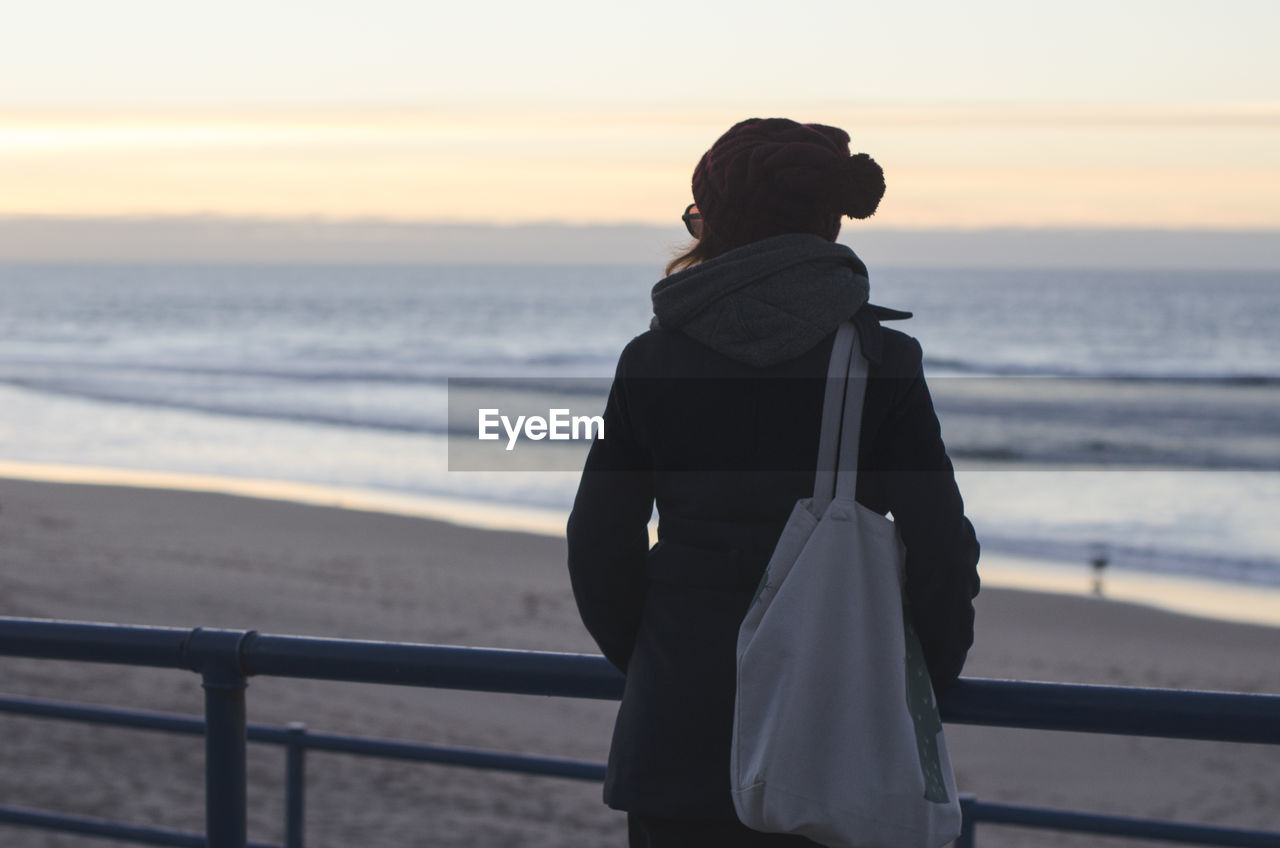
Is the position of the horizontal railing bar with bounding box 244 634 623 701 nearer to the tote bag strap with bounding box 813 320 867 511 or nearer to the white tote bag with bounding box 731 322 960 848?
the white tote bag with bounding box 731 322 960 848

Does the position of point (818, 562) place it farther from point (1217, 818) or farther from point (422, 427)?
point (422, 427)

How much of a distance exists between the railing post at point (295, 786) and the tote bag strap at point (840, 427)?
1.47 meters

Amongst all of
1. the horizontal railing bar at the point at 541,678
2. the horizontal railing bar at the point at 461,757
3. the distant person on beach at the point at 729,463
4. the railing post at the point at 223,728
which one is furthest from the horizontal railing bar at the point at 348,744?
the distant person on beach at the point at 729,463

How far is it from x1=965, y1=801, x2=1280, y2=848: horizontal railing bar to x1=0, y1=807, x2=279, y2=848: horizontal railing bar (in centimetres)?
139

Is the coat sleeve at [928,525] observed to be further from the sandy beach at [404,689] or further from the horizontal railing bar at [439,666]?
the sandy beach at [404,689]

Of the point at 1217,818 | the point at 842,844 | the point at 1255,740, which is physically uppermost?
the point at 1255,740

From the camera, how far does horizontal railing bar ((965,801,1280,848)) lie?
2.33 meters

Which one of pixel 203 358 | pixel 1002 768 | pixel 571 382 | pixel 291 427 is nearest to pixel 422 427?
pixel 291 427

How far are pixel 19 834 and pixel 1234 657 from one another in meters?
7.32

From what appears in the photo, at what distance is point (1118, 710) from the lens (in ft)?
5.42

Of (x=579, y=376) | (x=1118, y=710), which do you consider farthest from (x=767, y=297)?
(x=579, y=376)

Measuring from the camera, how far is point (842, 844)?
1.62 meters

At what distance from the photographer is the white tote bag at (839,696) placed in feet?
5.23

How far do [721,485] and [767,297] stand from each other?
0.25 meters
